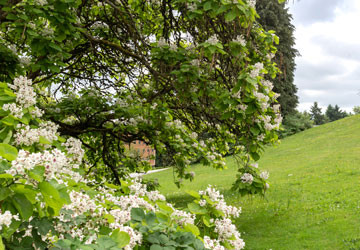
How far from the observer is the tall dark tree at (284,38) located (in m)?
24.8

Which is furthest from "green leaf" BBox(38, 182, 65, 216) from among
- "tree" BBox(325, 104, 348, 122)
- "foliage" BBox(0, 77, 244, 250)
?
"tree" BBox(325, 104, 348, 122)

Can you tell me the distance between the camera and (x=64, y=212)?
1.59 meters

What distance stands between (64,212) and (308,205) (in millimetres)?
8381

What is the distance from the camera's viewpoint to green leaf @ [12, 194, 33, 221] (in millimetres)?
1299

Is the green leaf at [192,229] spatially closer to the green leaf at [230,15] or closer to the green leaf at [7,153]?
the green leaf at [7,153]

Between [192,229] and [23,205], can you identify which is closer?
[23,205]

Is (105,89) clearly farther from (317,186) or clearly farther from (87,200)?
(317,186)

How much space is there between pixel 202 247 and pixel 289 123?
2696 centimetres

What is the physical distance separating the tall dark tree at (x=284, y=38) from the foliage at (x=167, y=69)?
1979 centimetres

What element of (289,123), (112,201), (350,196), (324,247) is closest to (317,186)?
(350,196)

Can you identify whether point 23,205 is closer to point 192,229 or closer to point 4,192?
point 4,192

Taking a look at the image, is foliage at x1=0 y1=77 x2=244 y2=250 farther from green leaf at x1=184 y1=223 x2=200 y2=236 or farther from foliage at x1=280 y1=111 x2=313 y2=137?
foliage at x1=280 y1=111 x2=313 y2=137

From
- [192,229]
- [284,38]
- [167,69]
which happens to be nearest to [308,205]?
[167,69]

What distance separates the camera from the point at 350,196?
28.3ft
